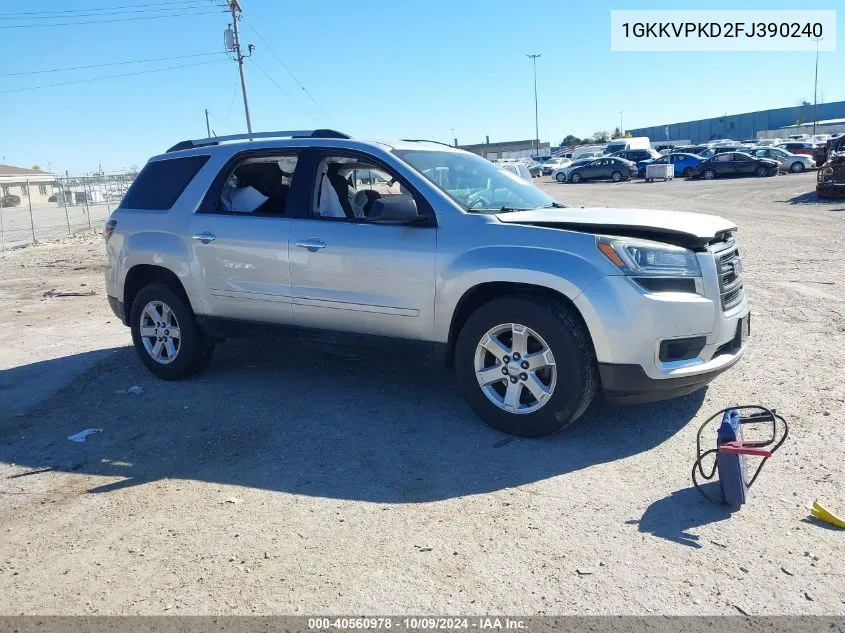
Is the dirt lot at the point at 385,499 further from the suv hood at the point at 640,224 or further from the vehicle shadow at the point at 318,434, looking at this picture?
the suv hood at the point at 640,224

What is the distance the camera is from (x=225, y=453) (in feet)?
15.4

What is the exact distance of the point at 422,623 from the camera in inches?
112

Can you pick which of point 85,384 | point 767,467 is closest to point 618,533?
point 767,467

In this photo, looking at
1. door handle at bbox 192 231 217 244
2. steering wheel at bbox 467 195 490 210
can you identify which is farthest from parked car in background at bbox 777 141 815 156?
door handle at bbox 192 231 217 244

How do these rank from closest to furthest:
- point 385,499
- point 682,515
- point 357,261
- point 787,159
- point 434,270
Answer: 1. point 682,515
2. point 385,499
3. point 434,270
4. point 357,261
5. point 787,159

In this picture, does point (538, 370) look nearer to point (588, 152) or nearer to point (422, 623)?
point (422, 623)

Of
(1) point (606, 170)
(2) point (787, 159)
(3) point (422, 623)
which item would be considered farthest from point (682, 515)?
Answer: (1) point (606, 170)

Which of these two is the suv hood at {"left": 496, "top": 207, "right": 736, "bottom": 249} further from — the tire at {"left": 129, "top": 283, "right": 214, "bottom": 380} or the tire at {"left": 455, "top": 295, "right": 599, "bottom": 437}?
the tire at {"left": 129, "top": 283, "right": 214, "bottom": 380}

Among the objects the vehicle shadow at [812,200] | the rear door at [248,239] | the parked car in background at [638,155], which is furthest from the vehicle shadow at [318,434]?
the parked car in background at [638,155]

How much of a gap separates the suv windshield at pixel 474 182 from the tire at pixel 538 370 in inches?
34.1

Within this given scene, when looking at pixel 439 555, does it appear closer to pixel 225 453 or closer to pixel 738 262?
pixel 225 453

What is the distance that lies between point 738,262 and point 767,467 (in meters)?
1.50

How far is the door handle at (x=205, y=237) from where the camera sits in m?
5.82

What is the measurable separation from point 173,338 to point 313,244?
1785mm
